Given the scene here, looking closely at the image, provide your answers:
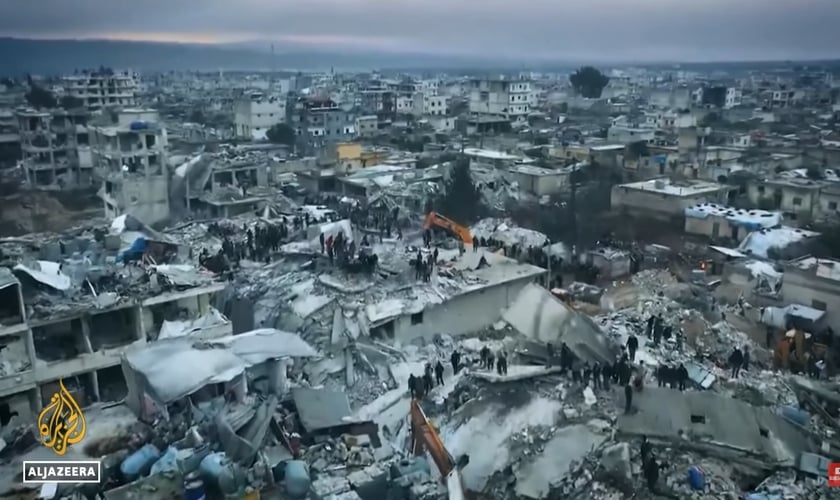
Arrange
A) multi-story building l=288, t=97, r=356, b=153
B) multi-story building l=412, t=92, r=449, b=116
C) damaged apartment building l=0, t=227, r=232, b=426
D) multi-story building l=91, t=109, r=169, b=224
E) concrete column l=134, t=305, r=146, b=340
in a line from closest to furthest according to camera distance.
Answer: damaged apartment building l=0, t=227, r=232, b=426, concrete column l=134, t=305, r=146, b=340, multi-story building l=91, t=109, r=169, b=224, multi-story building l=288, t=97, r=356, b=153, multi-story building l=412, t=92, r=449, b=116

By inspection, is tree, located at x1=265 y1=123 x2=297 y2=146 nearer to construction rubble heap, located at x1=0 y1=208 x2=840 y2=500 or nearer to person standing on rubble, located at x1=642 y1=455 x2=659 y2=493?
construction rubble heap, located at x1=0 y1=208 x2=840 y2=500

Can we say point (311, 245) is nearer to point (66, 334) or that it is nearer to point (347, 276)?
point (347, 276)

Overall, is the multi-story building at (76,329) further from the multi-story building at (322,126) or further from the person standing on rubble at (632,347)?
the multi-story building at (322,126)

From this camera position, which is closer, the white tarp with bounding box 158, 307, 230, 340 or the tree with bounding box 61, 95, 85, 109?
the white tarp with bounding box 158, 307, 230, 340

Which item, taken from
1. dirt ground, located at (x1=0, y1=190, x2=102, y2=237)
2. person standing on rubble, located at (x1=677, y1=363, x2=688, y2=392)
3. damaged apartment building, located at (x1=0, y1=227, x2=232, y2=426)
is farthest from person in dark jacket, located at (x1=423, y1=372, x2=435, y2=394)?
dirt ground, located at (x1=0, y1=190, x2=102, y2=237)

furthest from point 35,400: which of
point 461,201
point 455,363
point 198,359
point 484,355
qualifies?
point 461,201

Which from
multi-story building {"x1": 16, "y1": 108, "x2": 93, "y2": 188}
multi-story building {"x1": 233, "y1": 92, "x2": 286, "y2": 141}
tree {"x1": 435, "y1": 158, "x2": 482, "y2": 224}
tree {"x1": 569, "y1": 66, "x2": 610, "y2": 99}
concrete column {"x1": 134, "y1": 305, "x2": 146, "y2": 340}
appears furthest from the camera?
tree {"x1": 569, "y1": 66, "x2": 610, "y2": 99}

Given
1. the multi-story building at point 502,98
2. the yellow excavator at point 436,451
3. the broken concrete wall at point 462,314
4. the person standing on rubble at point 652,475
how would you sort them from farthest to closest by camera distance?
the multi-story building at point 502,98, the broken concrete wall at point 462,314, the person standing on rubble at point 652,475, the yellow excavator at point 436,451

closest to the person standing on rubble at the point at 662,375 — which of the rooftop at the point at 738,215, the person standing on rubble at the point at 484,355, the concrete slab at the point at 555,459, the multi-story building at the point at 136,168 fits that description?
the concrete slab at the point at 555,459
